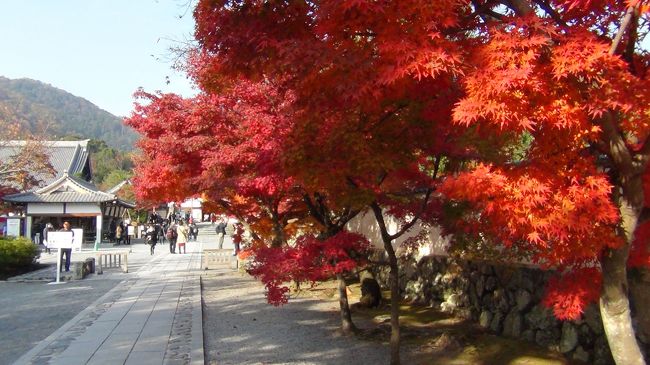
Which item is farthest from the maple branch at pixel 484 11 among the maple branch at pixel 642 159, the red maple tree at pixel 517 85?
the maple branch at pixel 642 159

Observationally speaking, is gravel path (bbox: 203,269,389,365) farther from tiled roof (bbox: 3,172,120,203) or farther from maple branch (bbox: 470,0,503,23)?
tiled roof (bbox: 3,172,120,203)

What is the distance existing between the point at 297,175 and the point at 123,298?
855cm

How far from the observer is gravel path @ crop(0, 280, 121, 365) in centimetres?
841

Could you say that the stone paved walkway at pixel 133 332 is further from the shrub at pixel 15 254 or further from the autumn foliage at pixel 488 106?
the shrub at pixel 15 254

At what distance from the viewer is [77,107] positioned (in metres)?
129

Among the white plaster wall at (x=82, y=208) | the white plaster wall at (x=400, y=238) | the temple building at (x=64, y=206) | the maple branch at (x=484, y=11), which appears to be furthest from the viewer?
the white plaster wall at (x=82, y=208)

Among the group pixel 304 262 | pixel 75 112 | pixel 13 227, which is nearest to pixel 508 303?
pixel 304 262

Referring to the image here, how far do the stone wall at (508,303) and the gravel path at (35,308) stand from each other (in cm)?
664

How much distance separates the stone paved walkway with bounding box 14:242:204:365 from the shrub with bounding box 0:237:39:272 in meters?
5.36

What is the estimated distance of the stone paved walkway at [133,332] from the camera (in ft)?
23.3

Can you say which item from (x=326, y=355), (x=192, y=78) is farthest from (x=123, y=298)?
(x=326, y=355)

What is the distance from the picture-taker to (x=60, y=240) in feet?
53.0

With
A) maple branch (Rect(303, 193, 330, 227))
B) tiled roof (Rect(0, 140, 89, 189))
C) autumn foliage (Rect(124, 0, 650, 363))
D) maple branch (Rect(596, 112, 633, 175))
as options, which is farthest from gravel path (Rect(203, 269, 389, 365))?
tiled roof (Rect(0, 140, 89, 189))

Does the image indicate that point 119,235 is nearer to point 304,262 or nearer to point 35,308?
point 35,308
